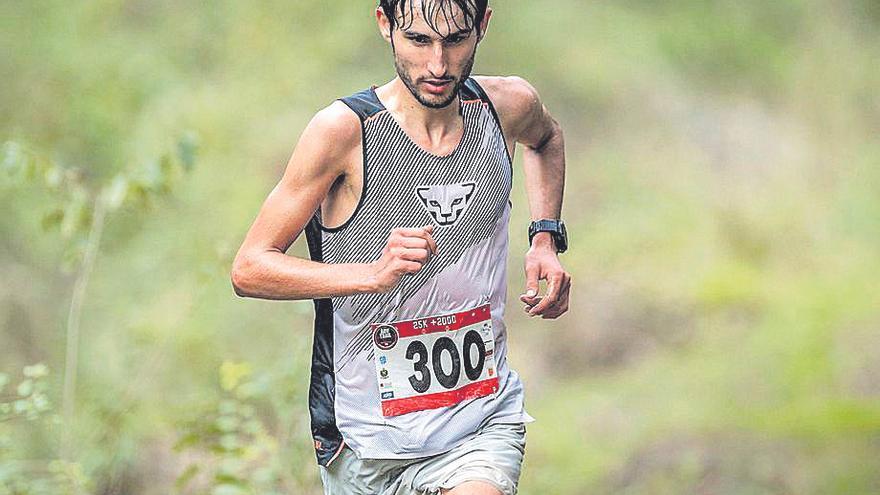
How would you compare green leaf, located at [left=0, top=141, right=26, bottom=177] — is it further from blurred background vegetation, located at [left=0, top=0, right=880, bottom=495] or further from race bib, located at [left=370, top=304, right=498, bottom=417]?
blurred background vegetation, located at [left=0, top=0, right=880, bottom=495]

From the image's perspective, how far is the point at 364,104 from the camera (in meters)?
3.26

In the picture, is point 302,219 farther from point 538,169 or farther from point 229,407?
point 229,407

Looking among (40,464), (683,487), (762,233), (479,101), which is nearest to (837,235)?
(762,233)

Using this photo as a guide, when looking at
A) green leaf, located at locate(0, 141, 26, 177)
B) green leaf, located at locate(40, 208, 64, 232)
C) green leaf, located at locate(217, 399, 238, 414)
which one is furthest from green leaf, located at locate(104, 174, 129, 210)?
green leaf, located at locate(217, 399, 238, 414)

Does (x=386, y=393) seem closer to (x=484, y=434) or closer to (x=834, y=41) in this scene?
(x=484, y=434)

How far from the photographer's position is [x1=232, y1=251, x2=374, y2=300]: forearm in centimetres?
308

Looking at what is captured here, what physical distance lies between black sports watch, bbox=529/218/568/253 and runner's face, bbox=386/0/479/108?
21.8 inches

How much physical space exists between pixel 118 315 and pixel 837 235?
4.29m

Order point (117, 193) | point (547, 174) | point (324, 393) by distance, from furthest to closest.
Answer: point (117, 193), point (547, 174), point (324, 393)

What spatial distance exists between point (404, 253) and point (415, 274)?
40 cm

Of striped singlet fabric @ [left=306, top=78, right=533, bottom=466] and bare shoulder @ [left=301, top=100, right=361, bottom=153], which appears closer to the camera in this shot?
bare shoulder @ [left=301, top=100, right=361, bottom=153]

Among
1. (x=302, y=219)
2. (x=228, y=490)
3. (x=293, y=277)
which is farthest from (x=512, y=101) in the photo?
(x=228, y=490)

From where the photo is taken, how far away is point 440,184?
331 centimetres

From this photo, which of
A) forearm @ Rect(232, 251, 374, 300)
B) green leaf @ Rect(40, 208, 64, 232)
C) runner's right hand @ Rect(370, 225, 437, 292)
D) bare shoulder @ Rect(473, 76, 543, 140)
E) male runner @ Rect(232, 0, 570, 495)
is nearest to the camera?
runner's right hand @ Rect(370, 225, 437, 292)
